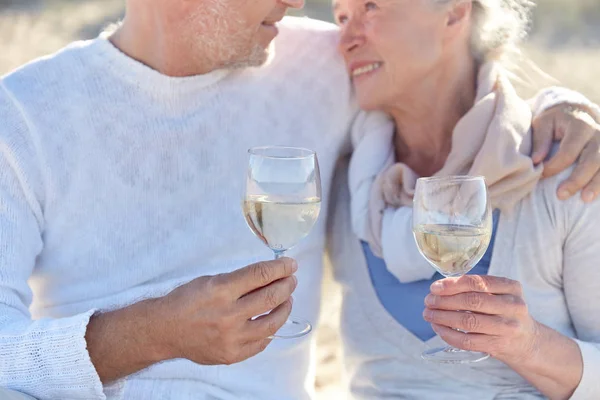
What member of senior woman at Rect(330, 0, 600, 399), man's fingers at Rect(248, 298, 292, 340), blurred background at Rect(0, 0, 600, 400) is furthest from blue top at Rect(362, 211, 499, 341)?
blurred background at Rect(0, 0, 600, 400)

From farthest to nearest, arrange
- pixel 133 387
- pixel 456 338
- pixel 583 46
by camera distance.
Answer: pixel 583 46
pixel 133 387
pixel 456 338

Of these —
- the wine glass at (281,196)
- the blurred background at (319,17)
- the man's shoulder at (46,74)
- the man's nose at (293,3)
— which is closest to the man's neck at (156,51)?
the man's shoulder at (46,74)

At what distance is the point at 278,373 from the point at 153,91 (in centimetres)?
94

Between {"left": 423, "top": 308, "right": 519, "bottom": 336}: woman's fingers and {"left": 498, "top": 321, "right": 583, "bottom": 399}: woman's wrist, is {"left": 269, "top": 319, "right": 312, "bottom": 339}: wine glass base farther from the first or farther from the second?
{"left": 498, "top": 321, "right": 583, "bottom": 399}: woman's wrist

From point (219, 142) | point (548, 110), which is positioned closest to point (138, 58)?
point (219, 142)

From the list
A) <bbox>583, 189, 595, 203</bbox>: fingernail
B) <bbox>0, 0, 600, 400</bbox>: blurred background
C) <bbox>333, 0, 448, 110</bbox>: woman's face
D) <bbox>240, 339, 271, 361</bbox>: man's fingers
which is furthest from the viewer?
<bbox>0, 0, 600, 400</bbox>: blurred background

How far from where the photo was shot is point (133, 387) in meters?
2.68

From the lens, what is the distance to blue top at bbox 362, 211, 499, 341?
2.78m

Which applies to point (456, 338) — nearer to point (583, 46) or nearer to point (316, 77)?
point (316, 77)

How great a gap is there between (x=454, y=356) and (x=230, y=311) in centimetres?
65

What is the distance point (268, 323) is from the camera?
2.15 meters

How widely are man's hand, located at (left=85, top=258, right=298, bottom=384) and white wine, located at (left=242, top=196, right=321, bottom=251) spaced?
0.09 m

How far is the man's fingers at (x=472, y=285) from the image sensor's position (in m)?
2.23

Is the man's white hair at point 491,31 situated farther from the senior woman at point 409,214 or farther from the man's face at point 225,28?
the man's face at point 225,28
